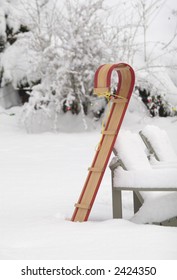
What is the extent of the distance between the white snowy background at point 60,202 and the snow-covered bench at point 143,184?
0.15 meters

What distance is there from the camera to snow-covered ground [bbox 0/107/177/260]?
320 centimetres

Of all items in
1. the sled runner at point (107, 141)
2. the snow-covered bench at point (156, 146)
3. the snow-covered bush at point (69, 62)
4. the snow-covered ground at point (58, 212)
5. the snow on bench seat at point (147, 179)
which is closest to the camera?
the snow-covered ground at point (58, 212)

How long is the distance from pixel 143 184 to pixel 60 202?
1.44 m

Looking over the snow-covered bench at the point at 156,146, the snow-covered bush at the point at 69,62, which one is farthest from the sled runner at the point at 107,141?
the snow-covered bush at the point at 69,62

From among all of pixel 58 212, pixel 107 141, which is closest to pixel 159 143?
pixel 107 141

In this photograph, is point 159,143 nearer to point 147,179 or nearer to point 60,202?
point 147,179

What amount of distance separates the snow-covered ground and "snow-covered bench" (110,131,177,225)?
0.18m

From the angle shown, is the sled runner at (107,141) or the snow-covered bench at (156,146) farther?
the snow-covered bench at (156,146)

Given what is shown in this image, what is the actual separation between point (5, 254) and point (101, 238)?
660 mm

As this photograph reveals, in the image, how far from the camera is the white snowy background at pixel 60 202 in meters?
3.23

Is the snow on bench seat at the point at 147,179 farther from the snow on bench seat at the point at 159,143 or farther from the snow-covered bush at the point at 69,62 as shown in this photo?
the snow-covered bush at the point at 69,62

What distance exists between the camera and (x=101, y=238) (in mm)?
3496

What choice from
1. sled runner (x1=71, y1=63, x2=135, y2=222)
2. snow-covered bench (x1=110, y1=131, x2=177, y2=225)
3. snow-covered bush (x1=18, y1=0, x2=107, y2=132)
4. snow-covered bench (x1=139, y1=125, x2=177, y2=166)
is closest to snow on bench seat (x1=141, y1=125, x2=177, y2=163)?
snow-covered bench (x1=139, y1=125, x2=177, y2=166)

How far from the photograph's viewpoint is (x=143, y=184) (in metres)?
3.95
